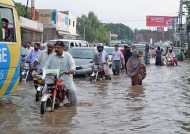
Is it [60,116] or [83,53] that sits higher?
[83,53]

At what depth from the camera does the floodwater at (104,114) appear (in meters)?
7.79

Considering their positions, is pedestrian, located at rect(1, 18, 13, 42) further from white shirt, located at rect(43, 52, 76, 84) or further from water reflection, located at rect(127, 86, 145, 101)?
water reflection, located at rect(127, 86, 145, 101)

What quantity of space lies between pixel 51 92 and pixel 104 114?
4.14 ft

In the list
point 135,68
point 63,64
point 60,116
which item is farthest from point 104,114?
point 135,68

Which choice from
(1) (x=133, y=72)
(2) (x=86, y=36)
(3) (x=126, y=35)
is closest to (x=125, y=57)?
(1) (x=133, y=72)

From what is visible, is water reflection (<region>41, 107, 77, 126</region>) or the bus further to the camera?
the bus

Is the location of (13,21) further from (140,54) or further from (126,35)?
(126,35)

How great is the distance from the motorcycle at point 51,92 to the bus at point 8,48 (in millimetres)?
1102

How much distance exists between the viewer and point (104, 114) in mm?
9461

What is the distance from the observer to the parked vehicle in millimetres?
19156

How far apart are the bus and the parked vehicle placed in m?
8.67

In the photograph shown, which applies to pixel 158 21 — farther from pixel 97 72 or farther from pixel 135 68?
pixel 135 68

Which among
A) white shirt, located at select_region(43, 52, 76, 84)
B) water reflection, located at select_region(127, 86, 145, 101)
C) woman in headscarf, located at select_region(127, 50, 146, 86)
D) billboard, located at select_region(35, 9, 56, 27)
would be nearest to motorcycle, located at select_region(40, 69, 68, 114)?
white shirt, located at select_region(43, 52, 76, 84)

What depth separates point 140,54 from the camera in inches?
618
